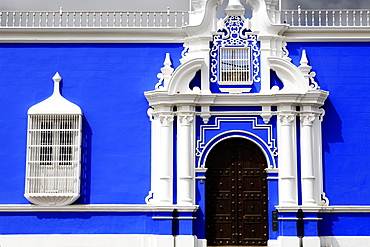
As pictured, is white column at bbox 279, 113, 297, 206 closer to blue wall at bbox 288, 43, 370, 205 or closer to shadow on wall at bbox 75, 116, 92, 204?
blue wall at bbox 288, 43, 370, 205

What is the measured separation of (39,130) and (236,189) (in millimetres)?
5058

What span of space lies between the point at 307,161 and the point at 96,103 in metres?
5.42

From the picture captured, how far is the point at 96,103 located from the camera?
16.2 meters

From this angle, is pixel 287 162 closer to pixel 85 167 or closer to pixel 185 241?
pixel 185 241

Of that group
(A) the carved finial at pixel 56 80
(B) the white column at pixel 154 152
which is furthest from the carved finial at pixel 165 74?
(A) the carved finial at pixel 56 80

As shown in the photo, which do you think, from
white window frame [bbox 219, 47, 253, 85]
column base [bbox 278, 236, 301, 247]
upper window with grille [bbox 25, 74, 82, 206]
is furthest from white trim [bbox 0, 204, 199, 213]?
white window frame [bbox 219, 47, 253, 85]

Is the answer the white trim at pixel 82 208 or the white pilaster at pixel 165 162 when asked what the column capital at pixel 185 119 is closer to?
the white pilaster at pixel 165 162

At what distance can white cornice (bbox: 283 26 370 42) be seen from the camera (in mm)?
16250

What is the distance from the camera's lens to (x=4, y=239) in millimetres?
15734

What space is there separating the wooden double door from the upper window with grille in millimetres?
3337

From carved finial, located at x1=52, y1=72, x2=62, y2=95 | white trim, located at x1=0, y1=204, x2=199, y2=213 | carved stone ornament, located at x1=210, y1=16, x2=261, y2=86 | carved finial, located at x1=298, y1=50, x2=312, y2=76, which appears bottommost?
white trim, located at x1=0, y1=204, x2=199, y2=213

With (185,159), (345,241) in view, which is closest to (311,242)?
(345,241)

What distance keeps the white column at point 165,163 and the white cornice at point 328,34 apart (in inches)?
148

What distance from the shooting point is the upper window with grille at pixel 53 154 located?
1574cm
